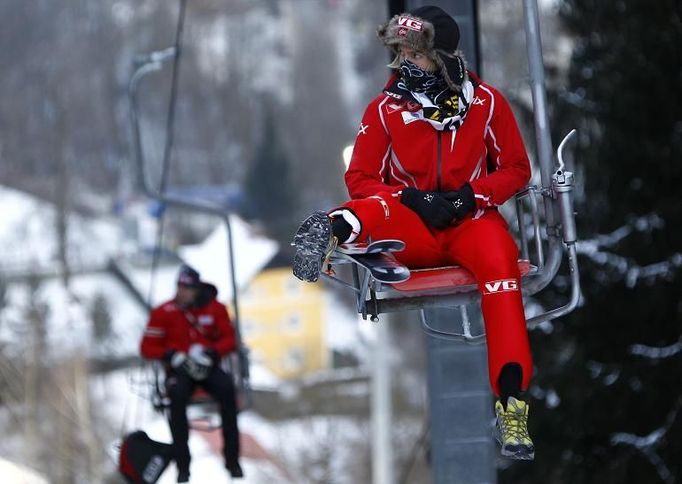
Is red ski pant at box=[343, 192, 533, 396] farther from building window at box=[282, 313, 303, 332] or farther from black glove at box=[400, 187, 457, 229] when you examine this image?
building window at box=[282, 313, 303, 332]

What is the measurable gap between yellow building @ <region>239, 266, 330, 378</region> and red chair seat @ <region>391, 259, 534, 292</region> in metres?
47.8

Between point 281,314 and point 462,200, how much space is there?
49.9 m

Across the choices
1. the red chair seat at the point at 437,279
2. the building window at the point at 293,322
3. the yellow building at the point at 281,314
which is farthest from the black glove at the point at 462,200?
the building window at the point at 293,322

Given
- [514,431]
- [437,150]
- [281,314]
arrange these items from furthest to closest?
[281,314] → [437,150] → [514,431]

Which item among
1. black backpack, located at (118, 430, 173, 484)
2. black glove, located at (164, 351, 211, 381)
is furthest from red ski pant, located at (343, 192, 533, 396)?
black glove, located at (164, 351, 211, 381)

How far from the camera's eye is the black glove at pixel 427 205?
4.63 m

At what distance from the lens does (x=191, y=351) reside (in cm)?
776

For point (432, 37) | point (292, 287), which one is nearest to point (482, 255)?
point (432, 37)

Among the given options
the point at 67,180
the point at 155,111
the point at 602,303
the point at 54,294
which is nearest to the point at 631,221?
the point at 602,303

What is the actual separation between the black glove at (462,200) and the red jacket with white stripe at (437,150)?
2.7 inches

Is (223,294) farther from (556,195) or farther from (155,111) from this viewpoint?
(155,111)

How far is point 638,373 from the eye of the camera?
14.0 meters

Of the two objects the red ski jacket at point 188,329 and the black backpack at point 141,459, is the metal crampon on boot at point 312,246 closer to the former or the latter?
the black backpack at point 141,459

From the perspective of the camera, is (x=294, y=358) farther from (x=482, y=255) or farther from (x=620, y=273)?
(x=482, y=255)
